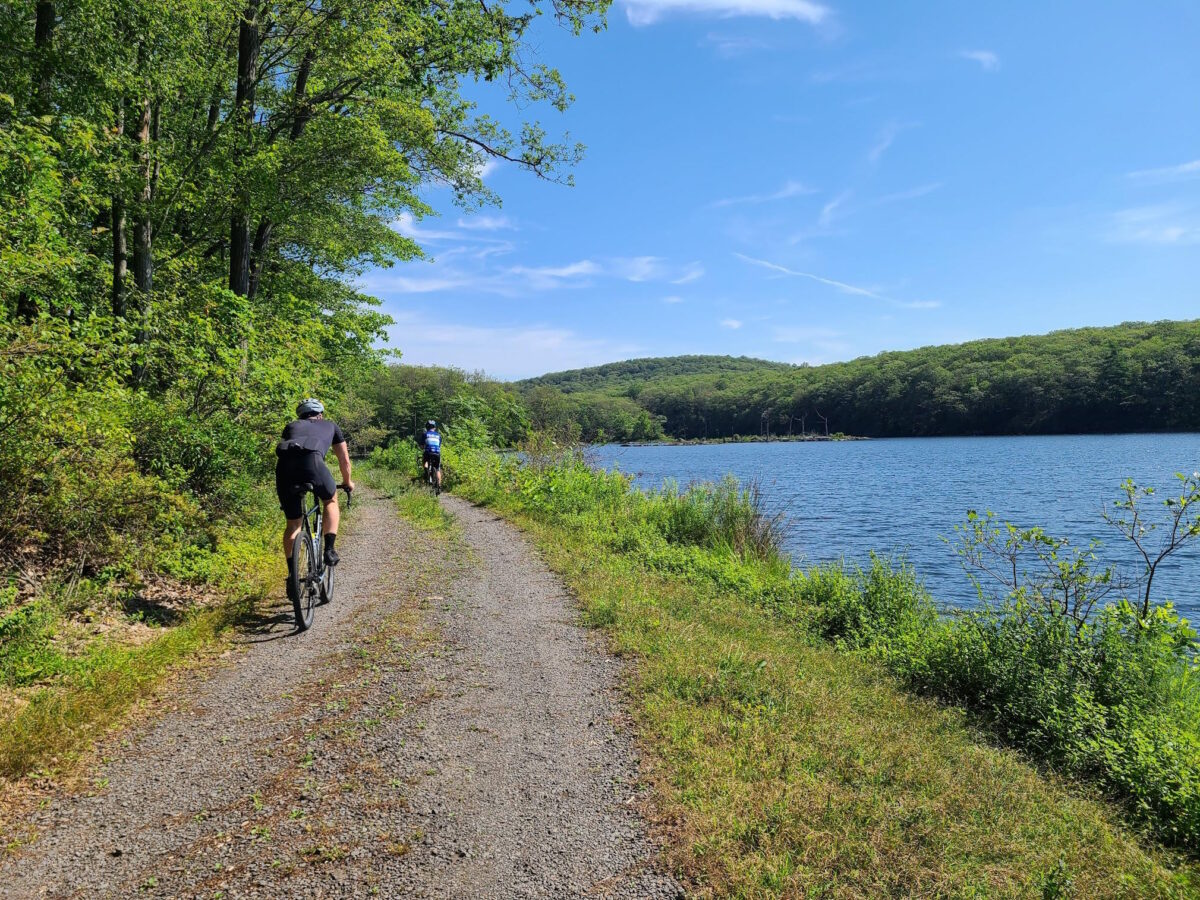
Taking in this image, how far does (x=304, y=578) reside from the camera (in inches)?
247

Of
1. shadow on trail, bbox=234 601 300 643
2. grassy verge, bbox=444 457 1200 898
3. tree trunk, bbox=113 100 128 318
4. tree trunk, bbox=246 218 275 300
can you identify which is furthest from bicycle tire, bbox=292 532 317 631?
tree trunk, bbox=246 218 275 300

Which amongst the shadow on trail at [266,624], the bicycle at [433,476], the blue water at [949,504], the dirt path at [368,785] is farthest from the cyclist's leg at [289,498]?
the bicycle at [433,476]

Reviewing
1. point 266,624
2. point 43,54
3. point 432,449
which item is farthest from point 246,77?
point 432,449

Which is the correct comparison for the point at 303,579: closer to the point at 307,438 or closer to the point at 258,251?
the point at 307,438

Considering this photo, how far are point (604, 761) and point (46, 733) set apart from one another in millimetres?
3393

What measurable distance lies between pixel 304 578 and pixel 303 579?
24mm

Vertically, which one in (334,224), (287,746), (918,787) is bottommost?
(918,787)

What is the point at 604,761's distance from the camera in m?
3.76

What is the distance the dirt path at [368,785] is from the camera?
8.96 feet

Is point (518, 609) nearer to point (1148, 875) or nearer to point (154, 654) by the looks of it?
point (154, 654)

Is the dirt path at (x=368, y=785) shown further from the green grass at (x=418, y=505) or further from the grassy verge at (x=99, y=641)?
the green grass at (x=418, y=505)

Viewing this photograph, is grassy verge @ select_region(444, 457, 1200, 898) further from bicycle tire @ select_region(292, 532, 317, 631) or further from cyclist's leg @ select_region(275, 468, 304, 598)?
cyclist's leg @ select_region(275, 468, 304, 598)

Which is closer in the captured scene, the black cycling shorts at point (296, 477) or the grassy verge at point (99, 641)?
the grassy verge at point (99, 641)

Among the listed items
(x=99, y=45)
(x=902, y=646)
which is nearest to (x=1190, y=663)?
(x=902, y=646)
